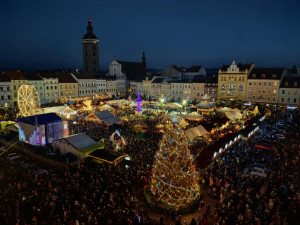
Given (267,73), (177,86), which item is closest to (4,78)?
(177,86)

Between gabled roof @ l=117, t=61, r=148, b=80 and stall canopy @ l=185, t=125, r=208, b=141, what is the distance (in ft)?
174

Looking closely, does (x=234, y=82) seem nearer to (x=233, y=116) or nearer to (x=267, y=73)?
(x=267, y=73)

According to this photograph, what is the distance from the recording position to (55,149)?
2038 cm

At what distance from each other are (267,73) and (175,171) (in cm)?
4431

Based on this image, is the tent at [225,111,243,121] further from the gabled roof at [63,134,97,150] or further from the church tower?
the church tower

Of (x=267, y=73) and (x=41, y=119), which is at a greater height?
(x=267, y=73)

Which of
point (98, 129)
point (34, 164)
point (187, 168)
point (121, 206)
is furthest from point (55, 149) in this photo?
point (187, 168)

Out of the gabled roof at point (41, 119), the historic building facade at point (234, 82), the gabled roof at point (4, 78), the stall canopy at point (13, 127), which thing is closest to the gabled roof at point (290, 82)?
the historic building facade at point (234, 82)

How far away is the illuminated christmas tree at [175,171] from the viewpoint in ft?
36.3

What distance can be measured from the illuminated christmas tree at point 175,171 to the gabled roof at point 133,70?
6445 cm

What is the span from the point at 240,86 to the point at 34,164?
44.9 m

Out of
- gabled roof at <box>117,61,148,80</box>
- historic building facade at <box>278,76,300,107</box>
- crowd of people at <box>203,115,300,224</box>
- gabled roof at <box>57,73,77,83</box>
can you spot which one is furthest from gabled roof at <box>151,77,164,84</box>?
crowd of people at <box>203,115,300,224</box>

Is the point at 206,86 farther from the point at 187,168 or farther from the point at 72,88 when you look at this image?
the point at 187,168

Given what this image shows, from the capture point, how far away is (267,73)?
4666cm
